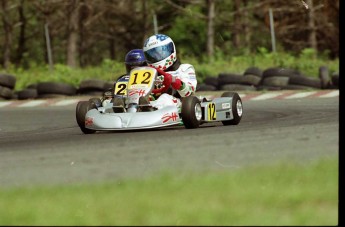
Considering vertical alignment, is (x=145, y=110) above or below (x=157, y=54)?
below

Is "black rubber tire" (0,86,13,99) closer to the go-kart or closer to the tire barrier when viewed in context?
the tire barrier

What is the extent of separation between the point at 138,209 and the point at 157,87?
20.2ft

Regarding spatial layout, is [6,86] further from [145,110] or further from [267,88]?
[145,110]

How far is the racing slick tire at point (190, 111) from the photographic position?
35.7 ft

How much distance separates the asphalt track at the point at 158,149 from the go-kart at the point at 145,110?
127 mm

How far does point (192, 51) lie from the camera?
118ft

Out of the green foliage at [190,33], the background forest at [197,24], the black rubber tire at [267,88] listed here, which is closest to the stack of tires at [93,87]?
the black rubber tire at [267,88]

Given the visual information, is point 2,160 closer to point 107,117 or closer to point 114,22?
point 107,117

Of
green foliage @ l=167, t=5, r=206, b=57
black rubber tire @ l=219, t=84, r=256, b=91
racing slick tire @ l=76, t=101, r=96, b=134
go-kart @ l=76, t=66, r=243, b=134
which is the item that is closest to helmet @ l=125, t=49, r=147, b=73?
go-kart @ l=76, t=66, r=243, b=134

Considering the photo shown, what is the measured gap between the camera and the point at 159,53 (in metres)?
11.5

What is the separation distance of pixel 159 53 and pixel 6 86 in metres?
8.40

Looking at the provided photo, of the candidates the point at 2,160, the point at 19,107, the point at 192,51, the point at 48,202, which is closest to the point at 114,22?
the point at 192,51

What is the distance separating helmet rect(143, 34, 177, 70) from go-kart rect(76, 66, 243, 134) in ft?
0.53

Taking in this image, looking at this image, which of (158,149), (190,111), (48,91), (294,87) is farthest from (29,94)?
(158,149)
